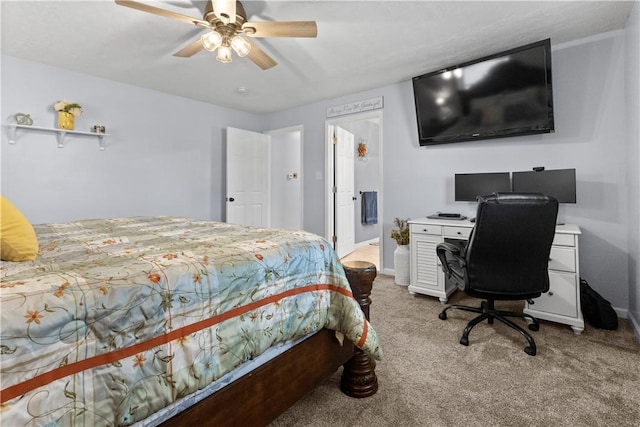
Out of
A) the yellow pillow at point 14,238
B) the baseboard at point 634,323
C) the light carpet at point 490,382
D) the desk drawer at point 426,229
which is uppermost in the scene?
the yellow pillow at point 14,238

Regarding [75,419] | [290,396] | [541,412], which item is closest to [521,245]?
[541,412]

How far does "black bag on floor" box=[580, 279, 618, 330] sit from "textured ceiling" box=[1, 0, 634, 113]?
2.16m

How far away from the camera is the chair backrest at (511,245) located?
189 centimetres

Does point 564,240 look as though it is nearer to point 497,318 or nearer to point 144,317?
point 497,318

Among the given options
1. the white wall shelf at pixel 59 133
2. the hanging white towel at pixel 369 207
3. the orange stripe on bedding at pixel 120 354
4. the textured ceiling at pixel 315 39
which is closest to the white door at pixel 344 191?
the hanging white towel at pixel 369 207

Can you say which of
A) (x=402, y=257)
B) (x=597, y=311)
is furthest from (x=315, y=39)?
(x=597, y=311)

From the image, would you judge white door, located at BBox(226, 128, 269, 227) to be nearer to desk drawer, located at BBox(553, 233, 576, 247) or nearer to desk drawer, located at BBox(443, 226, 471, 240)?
desk drawer, located at BBox(443, 226, 471, 240)

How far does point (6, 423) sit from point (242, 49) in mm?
2205

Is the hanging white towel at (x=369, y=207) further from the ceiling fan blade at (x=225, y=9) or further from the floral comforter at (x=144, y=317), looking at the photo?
the floral comforter at (x=144, y=317)

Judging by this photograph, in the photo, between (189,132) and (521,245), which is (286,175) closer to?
(189,132)

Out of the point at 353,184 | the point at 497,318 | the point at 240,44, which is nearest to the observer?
the point at 240,44

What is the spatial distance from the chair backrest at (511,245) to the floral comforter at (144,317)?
1052mm

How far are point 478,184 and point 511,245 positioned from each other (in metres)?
1.27

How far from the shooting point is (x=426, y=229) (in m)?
3.02
